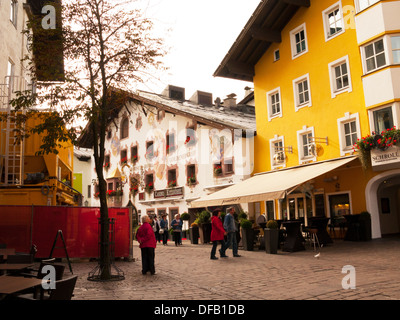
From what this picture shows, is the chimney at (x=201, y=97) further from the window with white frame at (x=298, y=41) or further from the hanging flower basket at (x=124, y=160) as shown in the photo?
the window with white frame at (x=298, y=41)

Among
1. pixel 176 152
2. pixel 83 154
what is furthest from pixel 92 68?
pixel 83 154

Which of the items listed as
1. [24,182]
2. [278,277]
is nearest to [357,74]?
[278,277]

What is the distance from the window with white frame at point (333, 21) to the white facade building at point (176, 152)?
21.8 ft

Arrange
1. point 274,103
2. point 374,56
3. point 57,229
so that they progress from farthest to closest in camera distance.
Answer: point 274,103, point 374,56, point 57,229

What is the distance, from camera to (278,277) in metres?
8.59

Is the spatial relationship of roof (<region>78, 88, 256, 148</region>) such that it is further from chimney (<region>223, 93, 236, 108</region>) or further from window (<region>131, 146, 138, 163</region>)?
window (<region>131, 146, 138, 163</region>)

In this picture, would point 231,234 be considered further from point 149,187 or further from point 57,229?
point 149,187

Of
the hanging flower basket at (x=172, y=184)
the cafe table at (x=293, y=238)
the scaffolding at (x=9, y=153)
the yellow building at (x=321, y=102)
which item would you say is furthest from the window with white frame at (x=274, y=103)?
the scaffolding at (x=9, y=153)

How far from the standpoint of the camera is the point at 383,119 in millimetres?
15742

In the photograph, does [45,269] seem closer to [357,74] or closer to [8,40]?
[8,40]

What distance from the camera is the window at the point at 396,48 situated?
50.5 ft

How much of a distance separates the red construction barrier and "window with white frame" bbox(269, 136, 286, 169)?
31.5 ft

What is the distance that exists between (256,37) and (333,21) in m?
4.01
